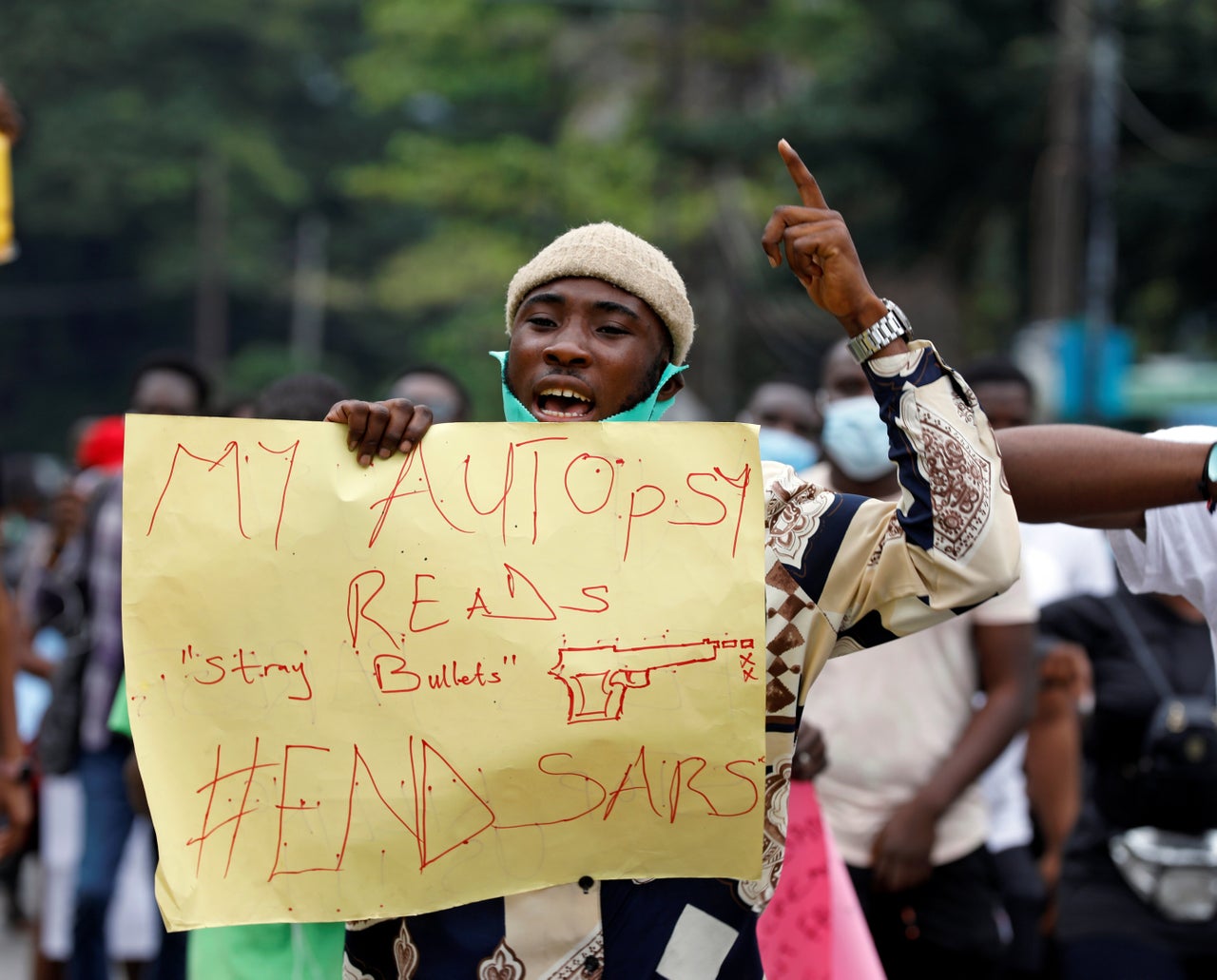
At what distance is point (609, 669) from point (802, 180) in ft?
2.17

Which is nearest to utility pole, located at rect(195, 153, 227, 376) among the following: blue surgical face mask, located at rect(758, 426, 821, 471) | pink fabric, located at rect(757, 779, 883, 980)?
blue surgical face mask, located at rect(758, 426, 821, 471)

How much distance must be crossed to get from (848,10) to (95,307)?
2978 cm

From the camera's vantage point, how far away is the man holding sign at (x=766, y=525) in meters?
1.93

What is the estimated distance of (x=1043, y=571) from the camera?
16.9 ft

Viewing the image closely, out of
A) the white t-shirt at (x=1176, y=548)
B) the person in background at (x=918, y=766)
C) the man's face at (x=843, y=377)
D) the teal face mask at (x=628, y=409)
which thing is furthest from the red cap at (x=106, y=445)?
the white t-shirt at (x=1176, y=548)

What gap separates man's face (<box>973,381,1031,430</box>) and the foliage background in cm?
291

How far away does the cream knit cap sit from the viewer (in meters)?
2.20

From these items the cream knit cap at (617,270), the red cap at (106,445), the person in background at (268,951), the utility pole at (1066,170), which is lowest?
the person in background at (268,951)

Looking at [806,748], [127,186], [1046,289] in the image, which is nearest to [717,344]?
[1046,289]

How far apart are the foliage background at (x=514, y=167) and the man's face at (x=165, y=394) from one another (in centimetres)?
67

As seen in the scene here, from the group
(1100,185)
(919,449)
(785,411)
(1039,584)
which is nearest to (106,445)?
(785,411)

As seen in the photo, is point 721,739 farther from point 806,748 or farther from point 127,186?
point 127,186

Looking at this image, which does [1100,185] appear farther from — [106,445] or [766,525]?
[766,525]

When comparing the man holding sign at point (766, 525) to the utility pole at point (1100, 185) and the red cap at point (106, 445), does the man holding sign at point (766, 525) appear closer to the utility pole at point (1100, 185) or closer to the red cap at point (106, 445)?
the red cap at point (106, 445)
